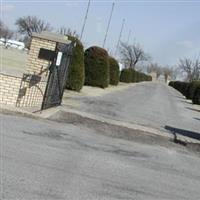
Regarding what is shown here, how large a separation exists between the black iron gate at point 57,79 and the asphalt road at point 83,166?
229cm

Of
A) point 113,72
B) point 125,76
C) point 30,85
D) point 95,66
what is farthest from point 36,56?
point 125,76

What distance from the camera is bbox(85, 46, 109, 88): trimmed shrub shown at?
114 feet

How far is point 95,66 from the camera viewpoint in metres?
35.2

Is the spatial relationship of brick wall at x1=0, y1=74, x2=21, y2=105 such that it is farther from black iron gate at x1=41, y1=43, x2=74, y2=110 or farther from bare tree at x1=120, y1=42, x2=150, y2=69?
bare tree at x1=120, y1=42, x2=150, y2=69

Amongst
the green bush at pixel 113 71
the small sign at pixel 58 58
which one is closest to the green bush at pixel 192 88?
the green bush at pixel 113 71

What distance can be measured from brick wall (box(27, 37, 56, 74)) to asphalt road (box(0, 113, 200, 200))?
2.92m

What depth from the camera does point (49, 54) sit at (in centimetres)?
1444

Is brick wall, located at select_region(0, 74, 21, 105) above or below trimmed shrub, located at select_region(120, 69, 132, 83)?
above

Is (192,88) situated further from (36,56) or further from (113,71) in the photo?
(36,56)

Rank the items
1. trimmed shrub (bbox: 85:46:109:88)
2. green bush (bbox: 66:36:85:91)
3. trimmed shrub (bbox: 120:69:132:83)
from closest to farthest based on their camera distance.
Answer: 1. green bush (bbox: 66:36:85:91)
2. trimmed shrub (bbox: 85:46:109:88)
3. trimmed shrub (bbox: 120:69:132:83)

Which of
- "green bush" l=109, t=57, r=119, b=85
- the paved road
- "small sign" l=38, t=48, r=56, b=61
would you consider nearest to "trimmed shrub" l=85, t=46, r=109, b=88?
the paved road

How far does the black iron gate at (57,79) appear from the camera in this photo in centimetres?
1425

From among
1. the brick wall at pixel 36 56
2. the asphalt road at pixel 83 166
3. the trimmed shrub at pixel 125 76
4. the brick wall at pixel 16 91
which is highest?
the brick wall at pixel 36 56

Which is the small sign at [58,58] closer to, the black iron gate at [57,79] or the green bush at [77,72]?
the black iron gate at [57,79]
